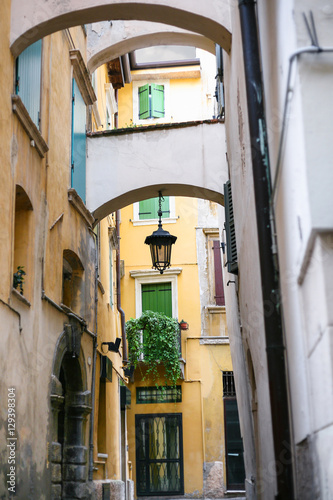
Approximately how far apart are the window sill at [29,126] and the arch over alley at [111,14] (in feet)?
2.31

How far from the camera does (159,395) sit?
19.9 meters

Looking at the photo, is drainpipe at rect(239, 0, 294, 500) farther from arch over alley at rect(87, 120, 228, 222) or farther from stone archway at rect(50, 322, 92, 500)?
arch over alley at rect(87, 120, 228, 222)

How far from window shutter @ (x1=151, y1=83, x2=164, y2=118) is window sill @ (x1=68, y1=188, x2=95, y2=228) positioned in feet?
36.2

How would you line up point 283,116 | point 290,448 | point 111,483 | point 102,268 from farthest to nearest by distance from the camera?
point 102,268 → point 111,483 → point 290,448 → point 283,116

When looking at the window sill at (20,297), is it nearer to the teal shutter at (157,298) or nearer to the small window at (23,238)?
the small window at (23,238)

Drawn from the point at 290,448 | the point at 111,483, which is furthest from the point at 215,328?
the point at 290,448

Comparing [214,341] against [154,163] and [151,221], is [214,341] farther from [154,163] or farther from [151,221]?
[154,163]

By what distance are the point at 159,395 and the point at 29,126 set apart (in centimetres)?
1279

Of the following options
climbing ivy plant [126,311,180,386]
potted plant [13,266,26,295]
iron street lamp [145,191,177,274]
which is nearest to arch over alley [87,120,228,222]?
iron street lamp [145,191,177,274]

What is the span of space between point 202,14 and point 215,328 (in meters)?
13.1

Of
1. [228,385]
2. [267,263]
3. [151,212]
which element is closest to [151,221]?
[151,212]

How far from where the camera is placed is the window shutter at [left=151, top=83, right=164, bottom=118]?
22.4 meters

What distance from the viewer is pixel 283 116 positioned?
4598 mm

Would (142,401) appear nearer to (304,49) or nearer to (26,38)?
(26,38)
